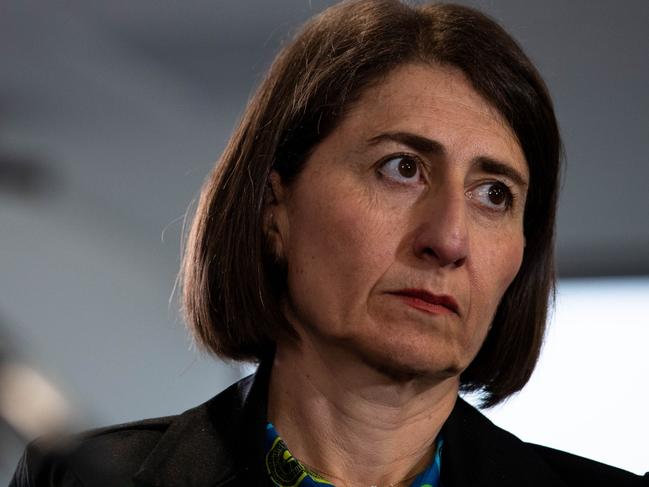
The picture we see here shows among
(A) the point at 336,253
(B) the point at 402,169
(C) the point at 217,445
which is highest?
(B) the point at 402,169

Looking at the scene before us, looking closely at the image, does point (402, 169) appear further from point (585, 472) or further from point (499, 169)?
point (585, 472)

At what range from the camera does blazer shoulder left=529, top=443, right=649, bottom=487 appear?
1323 mm

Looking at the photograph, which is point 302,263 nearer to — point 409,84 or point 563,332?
point 409,84

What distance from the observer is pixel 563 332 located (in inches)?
117

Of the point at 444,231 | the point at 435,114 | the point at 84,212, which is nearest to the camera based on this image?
the point at 84,212

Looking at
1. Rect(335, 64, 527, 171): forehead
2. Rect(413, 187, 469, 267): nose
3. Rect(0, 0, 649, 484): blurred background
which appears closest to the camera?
Rect(0, 0, 649, 484): blurred background

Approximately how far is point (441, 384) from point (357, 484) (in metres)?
0.17

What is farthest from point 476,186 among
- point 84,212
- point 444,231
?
point 84,212

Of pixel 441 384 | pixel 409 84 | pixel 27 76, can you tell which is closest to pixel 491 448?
pixel 441 384

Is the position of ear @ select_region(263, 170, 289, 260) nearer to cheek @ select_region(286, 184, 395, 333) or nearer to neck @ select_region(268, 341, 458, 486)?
cheek @ select_region(286, 184, 395, 333)

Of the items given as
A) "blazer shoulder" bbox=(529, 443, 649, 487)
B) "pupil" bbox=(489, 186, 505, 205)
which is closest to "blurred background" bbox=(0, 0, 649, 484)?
"pupil" bbox=(489, 186, 505, 205)

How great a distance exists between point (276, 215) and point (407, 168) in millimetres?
208

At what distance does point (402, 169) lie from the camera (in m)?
1.28

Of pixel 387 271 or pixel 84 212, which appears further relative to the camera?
pixel 387 271
